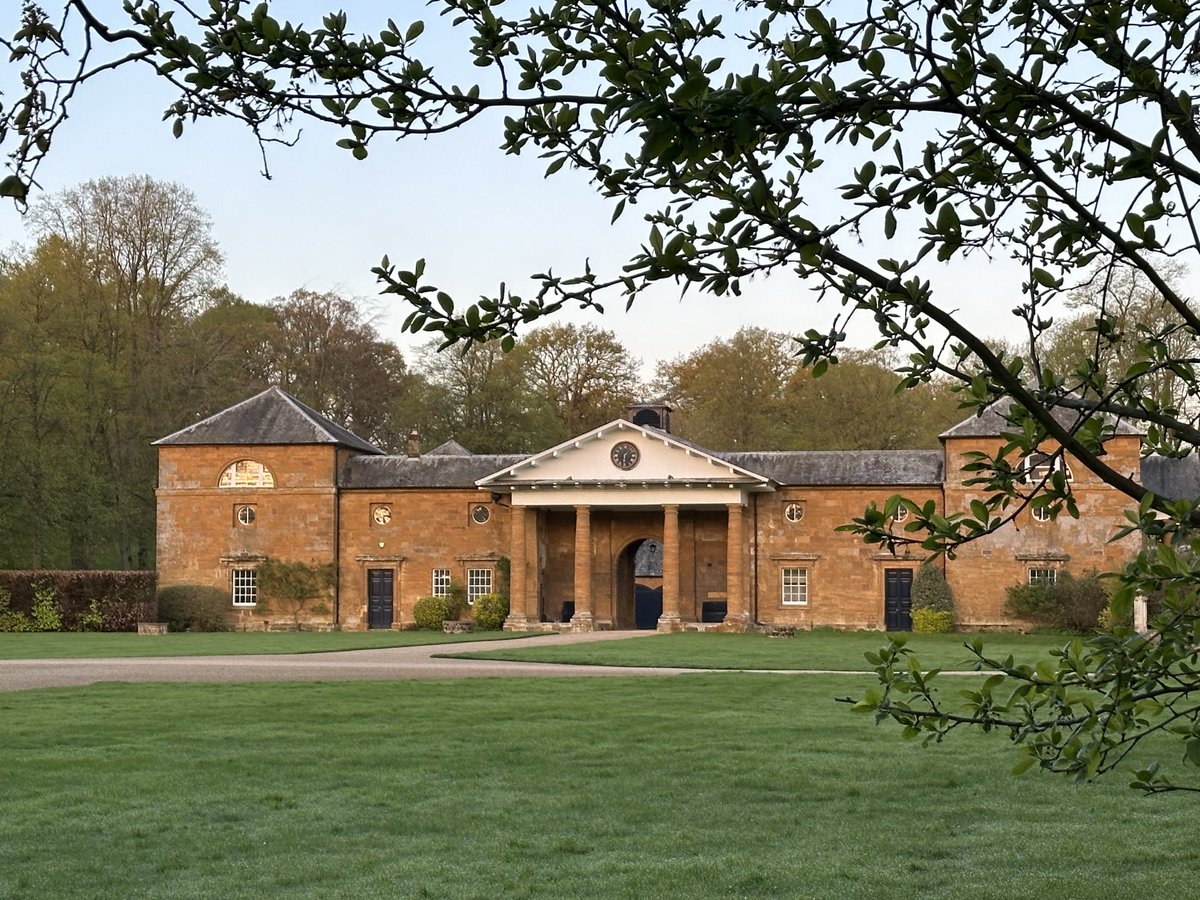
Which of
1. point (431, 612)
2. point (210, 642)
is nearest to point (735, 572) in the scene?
point (431, 612)

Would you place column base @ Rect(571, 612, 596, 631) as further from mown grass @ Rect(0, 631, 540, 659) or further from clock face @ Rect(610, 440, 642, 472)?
clock face @ Rect(610, 440, 642, 472)

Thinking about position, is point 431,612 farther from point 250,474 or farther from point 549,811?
point 549,811

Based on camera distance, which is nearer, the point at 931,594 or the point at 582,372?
the point at 931,594

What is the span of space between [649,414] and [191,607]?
16.1 metres

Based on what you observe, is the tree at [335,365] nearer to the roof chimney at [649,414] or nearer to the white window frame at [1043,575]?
the roof chimney at [649,414]

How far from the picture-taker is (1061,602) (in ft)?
135

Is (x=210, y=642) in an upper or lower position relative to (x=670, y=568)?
lower

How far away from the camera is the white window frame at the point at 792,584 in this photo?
44.2 metres

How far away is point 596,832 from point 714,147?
7.79m

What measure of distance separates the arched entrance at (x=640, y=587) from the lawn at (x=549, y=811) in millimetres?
29723

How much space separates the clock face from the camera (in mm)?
43656

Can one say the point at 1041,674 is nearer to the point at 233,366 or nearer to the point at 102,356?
the point at 102,356

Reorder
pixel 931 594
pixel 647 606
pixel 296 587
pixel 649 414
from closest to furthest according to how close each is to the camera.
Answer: pixel 931 594 → pixel 296 587 → pixel 649 414 → pixel 647 606

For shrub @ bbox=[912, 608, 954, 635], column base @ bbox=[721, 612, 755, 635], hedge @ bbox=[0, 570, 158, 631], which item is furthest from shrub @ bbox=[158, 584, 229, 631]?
shrub @ bbox=[912, 608, 954, 635]
